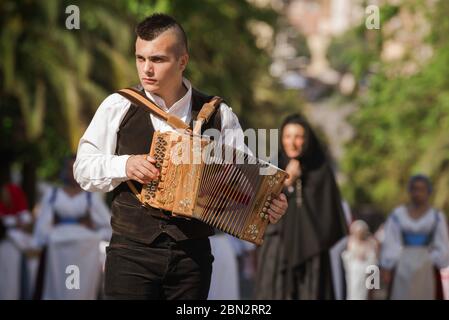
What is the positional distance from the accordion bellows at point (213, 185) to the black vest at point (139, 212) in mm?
90

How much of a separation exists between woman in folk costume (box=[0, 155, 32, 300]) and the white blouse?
14.3ft

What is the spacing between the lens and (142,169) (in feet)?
19.1

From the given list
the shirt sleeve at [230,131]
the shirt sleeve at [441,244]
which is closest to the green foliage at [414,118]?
the shirt sleeve at [441,244]

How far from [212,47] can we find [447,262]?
540 inches

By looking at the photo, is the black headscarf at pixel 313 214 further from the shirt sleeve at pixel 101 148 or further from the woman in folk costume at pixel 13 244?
the shirt sleeve at pixel 101 148

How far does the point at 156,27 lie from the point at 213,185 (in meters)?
0.81

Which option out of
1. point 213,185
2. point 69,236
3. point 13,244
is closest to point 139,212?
point 213,185

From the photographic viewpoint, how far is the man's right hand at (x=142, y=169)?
19.1 ft


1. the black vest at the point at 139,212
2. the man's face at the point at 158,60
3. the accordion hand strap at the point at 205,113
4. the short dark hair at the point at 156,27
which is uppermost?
the short dark hair at the point at 156,27

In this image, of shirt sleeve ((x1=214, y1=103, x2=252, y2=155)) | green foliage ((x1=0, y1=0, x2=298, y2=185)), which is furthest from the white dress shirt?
green foliage ((x1=0, y1=0, x2=298, y2=185))

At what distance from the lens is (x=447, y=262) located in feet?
39.7

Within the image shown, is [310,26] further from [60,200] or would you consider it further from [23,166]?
[60,200]

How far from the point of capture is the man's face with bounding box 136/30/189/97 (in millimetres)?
6020
